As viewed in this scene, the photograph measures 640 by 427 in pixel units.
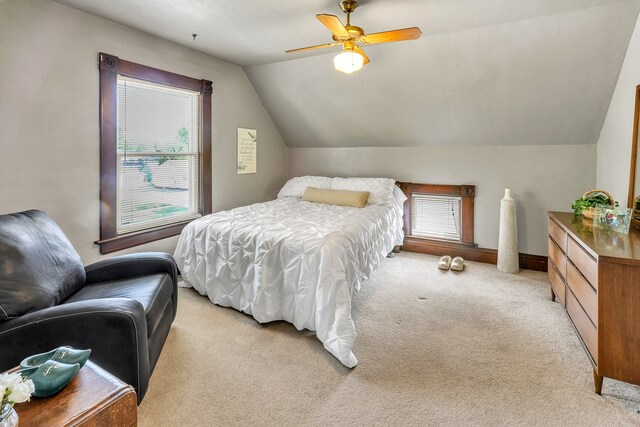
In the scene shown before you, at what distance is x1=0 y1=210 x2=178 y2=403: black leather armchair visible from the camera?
154cm

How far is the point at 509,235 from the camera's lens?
3.74 metres

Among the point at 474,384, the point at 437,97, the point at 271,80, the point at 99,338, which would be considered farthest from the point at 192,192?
the point at 474,384

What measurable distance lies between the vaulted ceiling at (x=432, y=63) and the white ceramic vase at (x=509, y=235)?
0.75m

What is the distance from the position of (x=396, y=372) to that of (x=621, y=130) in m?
2.80

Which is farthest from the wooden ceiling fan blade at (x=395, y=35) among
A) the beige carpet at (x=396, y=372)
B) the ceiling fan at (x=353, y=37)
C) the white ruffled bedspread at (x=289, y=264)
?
the beige carpet at (x=396, y=372)

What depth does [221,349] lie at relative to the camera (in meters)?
2.33

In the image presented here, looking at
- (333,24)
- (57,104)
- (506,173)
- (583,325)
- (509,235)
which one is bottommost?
(583,325)

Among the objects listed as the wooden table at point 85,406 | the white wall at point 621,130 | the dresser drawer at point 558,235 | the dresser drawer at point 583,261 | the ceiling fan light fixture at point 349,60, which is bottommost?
the wooden table at point 85,406

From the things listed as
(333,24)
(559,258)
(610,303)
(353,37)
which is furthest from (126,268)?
(559,258)

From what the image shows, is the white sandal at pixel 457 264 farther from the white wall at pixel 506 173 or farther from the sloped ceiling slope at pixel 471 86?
the sloped ceiling slope at pixel 471 86

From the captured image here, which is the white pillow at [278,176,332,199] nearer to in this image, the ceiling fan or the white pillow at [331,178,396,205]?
the white pillow at [331,178,396,205]

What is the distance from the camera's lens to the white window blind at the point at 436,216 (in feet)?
14.3

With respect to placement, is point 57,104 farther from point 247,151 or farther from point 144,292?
point 247,151

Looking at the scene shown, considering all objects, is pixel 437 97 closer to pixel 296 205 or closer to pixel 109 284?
pixel 296 205
